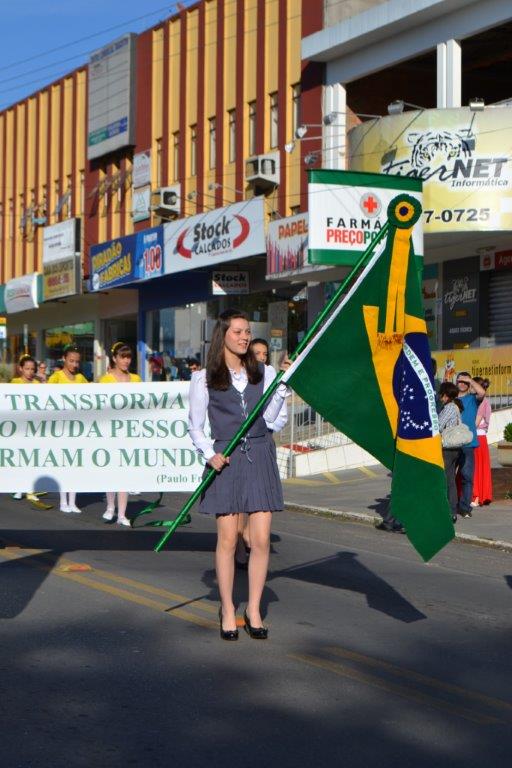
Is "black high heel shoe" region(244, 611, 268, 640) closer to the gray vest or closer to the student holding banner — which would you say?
the student holding banner

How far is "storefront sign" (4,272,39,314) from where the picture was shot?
44.9 m

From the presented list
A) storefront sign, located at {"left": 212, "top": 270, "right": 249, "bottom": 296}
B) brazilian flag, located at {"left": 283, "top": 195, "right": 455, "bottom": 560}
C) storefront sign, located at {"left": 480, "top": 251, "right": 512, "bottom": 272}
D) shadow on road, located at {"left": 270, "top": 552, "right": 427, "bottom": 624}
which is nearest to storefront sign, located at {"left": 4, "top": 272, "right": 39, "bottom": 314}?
storefront sign, located at {"left": 212, "top": 270, "right": 249, "bottom": 296}

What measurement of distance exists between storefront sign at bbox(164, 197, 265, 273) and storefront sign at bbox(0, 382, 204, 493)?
19279mm

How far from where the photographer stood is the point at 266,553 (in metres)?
7.40

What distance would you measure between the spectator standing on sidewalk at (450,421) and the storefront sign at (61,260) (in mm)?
27622

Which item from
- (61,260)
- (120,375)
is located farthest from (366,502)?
(61,260)

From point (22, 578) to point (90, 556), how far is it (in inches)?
52.2

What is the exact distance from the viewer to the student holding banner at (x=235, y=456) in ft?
24.1

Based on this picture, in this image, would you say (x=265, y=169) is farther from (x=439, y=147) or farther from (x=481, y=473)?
(x=481, y=473)

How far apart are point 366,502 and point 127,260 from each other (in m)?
21.1

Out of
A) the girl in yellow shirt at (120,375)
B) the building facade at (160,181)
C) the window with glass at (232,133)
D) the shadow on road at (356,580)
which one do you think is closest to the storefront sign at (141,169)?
the building facade at (160,181)

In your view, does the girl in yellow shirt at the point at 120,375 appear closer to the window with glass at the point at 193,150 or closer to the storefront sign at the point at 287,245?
the storefront sign at the point at 287,245

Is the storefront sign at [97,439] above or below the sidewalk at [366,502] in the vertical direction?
above

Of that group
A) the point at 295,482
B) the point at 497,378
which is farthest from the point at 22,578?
the point at 497,378
